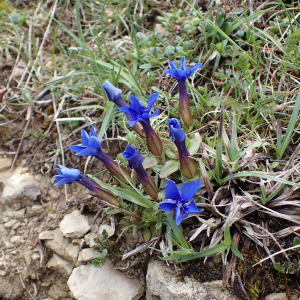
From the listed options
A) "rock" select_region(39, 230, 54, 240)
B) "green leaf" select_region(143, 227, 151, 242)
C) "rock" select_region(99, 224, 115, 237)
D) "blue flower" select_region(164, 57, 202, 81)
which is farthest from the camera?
"rock" select_region(39, 230, 54, 240)

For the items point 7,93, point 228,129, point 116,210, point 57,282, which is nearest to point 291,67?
point 228,129

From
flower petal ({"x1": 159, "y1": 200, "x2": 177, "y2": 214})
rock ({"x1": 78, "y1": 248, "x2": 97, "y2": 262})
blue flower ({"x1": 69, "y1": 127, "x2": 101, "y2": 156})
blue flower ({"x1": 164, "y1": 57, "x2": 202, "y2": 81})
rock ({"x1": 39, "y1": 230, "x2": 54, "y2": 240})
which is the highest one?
blue flower ({"x1": 164, "y1": 57, "x2": 202, "y2": 81})

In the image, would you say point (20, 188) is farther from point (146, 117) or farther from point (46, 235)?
point (146, 117)

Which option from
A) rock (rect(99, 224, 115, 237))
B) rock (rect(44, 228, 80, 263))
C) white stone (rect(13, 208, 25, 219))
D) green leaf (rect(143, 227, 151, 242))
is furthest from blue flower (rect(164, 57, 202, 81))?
white stone (rect(13, 208, 25, 219))

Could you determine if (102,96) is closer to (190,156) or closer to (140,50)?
(140,50)

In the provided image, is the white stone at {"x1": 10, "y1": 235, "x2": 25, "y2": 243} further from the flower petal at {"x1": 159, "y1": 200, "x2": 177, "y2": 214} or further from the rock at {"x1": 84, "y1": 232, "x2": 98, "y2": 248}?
the flower petal at {"x1": 159, "y1": 200, "x2": 177, "y2": 214}

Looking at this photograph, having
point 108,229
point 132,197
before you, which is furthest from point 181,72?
point 108,229
